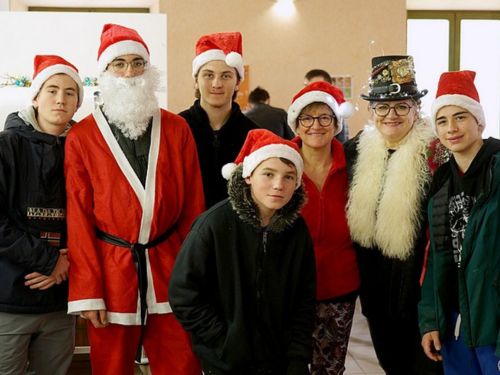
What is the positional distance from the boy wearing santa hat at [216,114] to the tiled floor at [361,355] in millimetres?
1598

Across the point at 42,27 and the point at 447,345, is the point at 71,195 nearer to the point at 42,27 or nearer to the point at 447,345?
the point at 447,345

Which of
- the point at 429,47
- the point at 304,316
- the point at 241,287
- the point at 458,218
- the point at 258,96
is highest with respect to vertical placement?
the point at 429,47

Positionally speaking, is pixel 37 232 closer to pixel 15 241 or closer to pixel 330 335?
pixel 15 241

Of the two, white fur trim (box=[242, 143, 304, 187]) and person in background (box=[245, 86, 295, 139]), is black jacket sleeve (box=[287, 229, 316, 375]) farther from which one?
person in background (box=[245, 86, 295, 139])

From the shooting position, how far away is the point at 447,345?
212 cm

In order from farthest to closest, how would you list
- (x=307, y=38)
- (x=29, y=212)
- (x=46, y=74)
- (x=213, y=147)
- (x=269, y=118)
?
(x=307, y=38)
(x=269, y=118)
(x=213, y=147)
(x=46, y=74)
(x=29, y=212)

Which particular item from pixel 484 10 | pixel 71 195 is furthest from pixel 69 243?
pixel 484 10

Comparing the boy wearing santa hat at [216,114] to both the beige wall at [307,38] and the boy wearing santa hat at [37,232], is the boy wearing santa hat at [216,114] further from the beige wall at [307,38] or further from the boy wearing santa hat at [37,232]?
the beige wall at [307,38]

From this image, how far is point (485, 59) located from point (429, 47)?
2.47ft

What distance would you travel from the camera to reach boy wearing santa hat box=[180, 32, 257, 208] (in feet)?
8.46

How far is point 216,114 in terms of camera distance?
2643mm

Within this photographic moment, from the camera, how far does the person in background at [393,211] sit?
88.5 inches

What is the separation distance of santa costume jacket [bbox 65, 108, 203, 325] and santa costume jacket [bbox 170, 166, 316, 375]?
0.20 metres

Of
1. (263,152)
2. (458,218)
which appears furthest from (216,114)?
(458,218)
